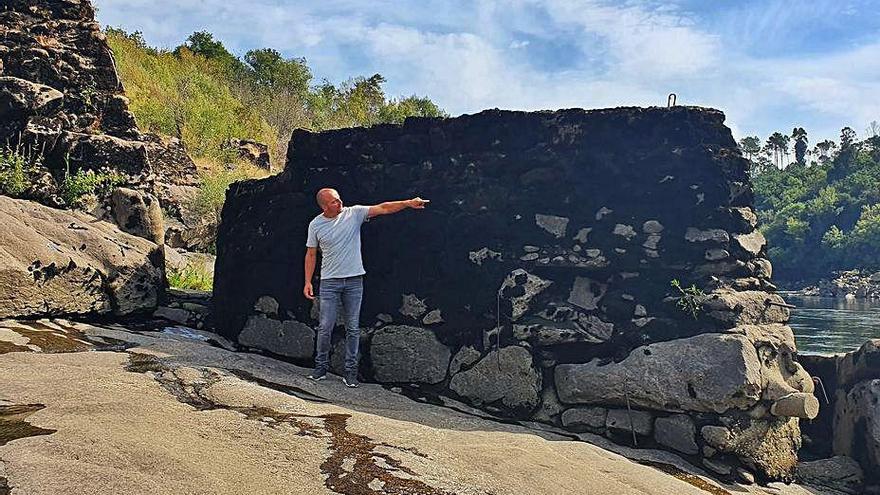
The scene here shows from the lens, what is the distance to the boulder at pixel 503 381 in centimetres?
538

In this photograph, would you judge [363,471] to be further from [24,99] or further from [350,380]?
[24,99]

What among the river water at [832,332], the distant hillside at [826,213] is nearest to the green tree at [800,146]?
the distant hillside at [826,213]

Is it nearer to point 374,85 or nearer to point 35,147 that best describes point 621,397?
point 35,147

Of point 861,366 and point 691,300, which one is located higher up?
point 691,300

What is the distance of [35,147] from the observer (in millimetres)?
7668

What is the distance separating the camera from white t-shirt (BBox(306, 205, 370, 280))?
5297 millimetres

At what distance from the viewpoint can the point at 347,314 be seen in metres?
5.39

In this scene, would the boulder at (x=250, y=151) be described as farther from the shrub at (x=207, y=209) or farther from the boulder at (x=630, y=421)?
the boulder at (x=630, y=421)

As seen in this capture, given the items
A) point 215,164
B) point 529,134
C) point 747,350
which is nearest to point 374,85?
point 215,164

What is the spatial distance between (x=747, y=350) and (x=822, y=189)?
91191 mm

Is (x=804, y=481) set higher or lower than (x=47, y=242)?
lower

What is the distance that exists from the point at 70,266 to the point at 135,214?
5.88ft

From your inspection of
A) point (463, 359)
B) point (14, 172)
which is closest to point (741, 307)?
point (463, 359)

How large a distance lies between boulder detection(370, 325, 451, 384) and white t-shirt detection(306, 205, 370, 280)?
2.83ft
